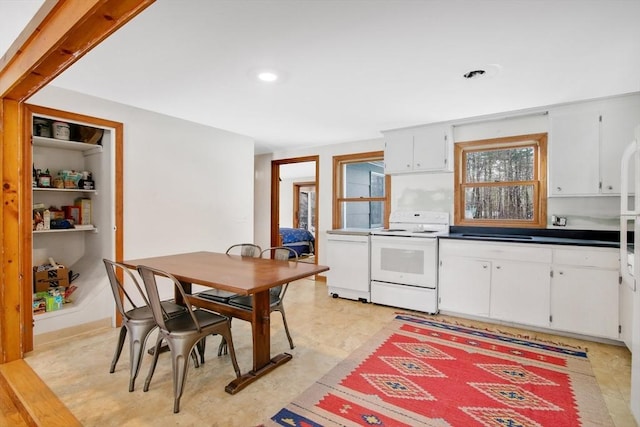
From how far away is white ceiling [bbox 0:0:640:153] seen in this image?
1826 millimetres

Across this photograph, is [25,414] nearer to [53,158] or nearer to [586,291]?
[53,158]

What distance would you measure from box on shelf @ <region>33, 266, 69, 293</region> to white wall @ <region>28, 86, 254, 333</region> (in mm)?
375

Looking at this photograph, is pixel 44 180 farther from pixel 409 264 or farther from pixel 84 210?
pixel 409 264

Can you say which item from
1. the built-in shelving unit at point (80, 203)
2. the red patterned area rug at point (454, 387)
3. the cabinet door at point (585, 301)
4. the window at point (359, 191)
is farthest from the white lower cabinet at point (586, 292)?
the built-in shelving unit at point (80, 203)

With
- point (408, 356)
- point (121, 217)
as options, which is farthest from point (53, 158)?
point (408, 356)

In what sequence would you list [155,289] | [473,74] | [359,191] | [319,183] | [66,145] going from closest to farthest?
[155,289], [473,74], [66,145], [319,183], [359,191]

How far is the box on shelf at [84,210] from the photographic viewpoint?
3.52m

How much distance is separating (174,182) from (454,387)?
347cm

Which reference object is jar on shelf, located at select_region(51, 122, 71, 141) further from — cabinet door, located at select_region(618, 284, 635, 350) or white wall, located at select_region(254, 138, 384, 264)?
cabinet door, located at select_region(618, 284, 635, 350)

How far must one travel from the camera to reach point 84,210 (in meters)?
3.53

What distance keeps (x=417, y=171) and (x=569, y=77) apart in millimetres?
1804

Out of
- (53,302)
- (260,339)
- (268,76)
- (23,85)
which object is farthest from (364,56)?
(53,302)

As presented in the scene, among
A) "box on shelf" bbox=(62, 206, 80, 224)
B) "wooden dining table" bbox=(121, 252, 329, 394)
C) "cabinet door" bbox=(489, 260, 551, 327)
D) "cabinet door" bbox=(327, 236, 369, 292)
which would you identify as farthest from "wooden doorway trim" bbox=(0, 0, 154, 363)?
"cabinet door" bbox=(489, 260, 551, 327)

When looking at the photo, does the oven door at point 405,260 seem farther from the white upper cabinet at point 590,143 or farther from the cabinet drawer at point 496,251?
the white upper cabinet at point 590,143
